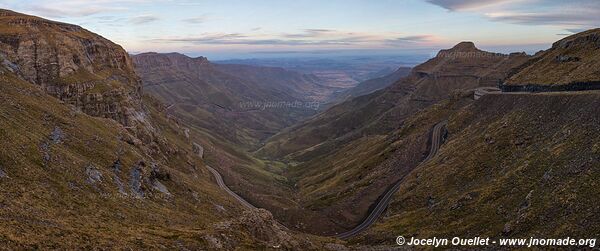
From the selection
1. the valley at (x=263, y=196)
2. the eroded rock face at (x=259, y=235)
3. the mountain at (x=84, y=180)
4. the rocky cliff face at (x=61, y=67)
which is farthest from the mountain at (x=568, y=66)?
the rocky cliff face at (x=61, y=67)

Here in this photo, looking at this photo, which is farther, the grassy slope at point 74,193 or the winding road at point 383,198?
the winding road at point 383,198

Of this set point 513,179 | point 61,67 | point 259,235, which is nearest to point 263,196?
point 61,67

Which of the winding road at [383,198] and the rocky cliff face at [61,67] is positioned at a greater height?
the rocky cliff face at [61,67]

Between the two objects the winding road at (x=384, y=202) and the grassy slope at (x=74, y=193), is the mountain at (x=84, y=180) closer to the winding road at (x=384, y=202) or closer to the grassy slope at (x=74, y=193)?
the grassy slope at (x=74, y=193)

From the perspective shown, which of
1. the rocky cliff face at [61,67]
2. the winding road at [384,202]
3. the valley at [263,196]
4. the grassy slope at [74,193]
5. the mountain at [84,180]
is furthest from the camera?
the rocky cliff face at [61,67]

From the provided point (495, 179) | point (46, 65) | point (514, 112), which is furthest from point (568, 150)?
point (46, 65)

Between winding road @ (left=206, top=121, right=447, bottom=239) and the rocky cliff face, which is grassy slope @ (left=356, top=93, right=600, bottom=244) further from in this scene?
the rocky cliff face

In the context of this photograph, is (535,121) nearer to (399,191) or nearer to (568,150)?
(568,150)
